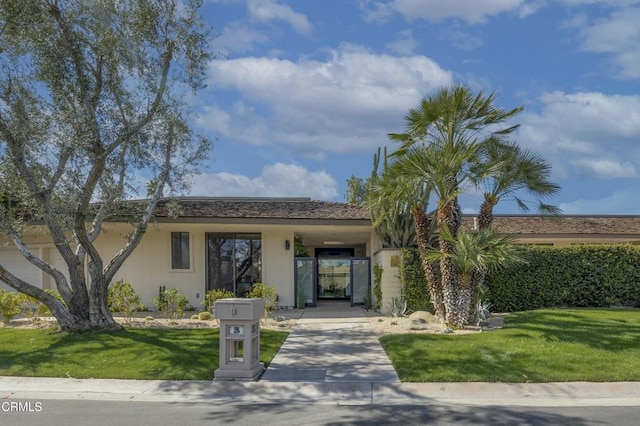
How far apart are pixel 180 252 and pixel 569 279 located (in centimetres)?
1268

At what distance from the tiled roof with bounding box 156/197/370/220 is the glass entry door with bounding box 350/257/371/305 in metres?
1.97

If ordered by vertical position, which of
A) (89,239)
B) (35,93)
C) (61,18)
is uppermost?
(61,18)

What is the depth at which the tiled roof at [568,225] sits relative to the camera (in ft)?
71.1

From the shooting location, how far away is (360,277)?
64.4 feet

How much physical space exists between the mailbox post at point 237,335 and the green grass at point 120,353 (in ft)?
1.30

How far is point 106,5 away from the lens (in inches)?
459

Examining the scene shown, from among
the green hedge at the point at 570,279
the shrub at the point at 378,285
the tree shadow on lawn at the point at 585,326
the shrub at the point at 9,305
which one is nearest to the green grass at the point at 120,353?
the shrub at the point at 9,305

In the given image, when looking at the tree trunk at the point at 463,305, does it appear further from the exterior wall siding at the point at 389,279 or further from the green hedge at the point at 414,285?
the exterior wall siding at the point at 389,279

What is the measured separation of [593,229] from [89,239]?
19.0 meters

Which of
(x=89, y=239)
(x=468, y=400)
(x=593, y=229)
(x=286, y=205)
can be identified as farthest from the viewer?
(x=593, y=229)

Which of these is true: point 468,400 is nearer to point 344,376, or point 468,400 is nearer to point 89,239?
point 344,376

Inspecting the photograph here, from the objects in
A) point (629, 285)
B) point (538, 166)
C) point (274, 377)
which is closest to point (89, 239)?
point (274, 377)

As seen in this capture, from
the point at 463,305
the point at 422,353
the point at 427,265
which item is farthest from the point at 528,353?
the point at 427,265

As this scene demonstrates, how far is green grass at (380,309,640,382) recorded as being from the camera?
8.63 meters
